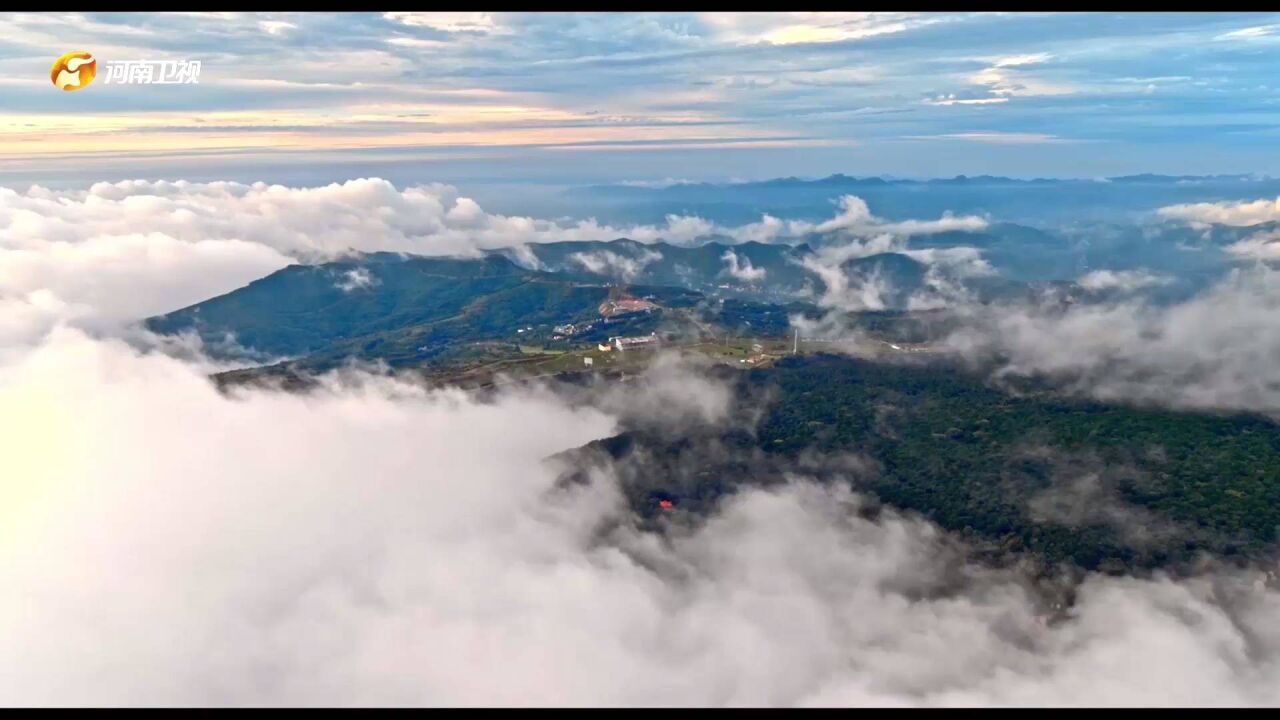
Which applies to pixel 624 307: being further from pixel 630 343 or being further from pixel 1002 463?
pixel 1002 463

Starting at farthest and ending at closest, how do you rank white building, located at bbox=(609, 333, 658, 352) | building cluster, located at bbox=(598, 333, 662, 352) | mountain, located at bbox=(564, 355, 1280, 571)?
white building, located at bbox=(609, 333, 658, 352) < building cluster, located at bbox=(598, 333, 662, 352) < mountain, located at bbox=(564, 355, 1280, 571)

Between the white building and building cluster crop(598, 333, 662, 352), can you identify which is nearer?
building cluster crop(598, 333, 662, 352)

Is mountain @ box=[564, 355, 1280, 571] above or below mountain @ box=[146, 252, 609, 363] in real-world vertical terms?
above

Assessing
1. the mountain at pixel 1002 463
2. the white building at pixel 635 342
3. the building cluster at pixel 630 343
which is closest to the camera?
the mountain at pixel 1002 463

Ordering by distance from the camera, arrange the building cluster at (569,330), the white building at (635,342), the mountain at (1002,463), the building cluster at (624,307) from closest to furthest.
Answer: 1. the mountain at (1002,463)
2. the white building at (635,342)
3. the building cluster at (569,330)
4. the building cluster at (624,307)

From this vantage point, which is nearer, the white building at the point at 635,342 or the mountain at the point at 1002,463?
the mountain at the point at 1002,463

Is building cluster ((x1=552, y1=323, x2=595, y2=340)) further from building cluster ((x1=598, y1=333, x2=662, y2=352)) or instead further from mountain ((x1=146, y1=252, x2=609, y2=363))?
building cluster ((x1=598, y1=333, x2=662, y2=352))

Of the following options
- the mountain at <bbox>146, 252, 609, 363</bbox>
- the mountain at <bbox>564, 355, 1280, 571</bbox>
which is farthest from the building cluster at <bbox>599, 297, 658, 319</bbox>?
the mountain at <bbox>564, 355, 1280, 571</bbox>

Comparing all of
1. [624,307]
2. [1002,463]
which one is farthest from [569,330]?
[1002,463]

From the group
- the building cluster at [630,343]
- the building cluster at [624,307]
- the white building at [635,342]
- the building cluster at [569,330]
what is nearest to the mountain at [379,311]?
the building cluster at [624,307]

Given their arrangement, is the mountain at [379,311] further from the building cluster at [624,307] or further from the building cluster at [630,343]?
the building cluster at [630,343]
